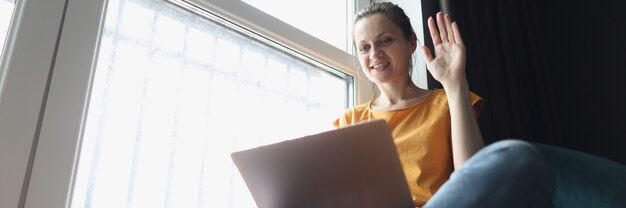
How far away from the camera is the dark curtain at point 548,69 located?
163 centimetres

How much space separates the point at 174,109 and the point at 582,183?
77 centimetres

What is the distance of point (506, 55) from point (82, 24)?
1.34 meters

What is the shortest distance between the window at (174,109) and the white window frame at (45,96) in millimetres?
39

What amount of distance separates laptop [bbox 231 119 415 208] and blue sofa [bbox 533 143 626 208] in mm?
217

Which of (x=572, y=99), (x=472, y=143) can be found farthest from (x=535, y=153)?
(x=572, y=99)

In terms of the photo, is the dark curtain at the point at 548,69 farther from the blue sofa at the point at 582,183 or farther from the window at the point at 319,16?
the blue sofa at the point at 582,183

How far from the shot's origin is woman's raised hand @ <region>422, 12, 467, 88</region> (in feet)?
3.52

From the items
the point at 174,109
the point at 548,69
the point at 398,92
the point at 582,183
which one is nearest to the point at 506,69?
the point at 548,69

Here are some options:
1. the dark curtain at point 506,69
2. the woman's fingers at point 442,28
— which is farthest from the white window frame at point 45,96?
the dark curtain at point 506,69

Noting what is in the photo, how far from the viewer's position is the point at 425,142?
42.6 inches

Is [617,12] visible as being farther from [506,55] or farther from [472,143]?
[472,143]

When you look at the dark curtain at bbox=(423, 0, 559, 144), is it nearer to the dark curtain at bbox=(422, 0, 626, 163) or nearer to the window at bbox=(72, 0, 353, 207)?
the dark curtain at bbox=(422, 0, 626, 163)

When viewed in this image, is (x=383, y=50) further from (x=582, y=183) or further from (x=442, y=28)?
(x=582, y=183)

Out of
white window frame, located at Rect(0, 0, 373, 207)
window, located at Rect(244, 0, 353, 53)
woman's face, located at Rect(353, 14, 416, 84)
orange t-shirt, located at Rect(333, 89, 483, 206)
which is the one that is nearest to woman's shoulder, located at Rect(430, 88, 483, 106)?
orange t-shirt, located at Rect(333, 89, 483, 206)
